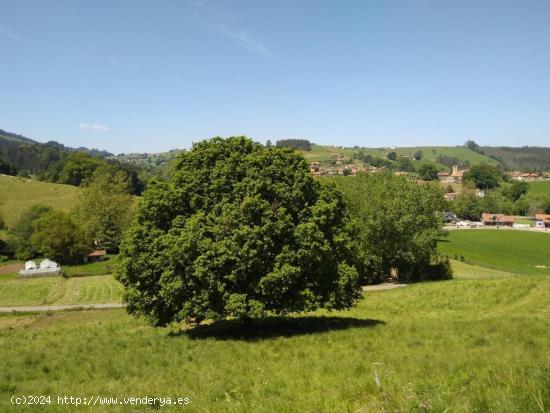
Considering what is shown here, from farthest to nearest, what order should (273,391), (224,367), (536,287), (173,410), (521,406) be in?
(536,287) → (224,367) → (273,391) → (173,410) → (521,406)

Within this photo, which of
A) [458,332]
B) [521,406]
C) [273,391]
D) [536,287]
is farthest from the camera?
[536,287]

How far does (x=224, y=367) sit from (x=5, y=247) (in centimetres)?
10808

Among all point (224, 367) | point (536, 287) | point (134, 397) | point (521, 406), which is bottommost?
point (536, 287)

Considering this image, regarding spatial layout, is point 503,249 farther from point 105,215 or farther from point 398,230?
point 105,215

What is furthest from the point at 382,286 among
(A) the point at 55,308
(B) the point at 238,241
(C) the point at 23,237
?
(C) the point at 23,237

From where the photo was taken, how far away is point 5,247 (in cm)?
10338

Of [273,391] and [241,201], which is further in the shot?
[241,201]

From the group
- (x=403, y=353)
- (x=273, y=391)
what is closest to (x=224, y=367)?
(x=273, y=391)

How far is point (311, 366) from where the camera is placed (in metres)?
13.6

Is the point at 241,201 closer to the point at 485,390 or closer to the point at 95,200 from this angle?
the point at 485,390

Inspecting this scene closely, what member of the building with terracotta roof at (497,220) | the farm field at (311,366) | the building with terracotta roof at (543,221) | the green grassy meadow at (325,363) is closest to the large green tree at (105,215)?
the green grassy meadow at (325,363)

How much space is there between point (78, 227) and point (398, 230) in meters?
71.4

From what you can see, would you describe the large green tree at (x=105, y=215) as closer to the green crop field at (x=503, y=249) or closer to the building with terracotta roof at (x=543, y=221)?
the green crop field at (x=503, y=249)

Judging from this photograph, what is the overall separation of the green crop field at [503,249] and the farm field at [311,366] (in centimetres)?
5433
